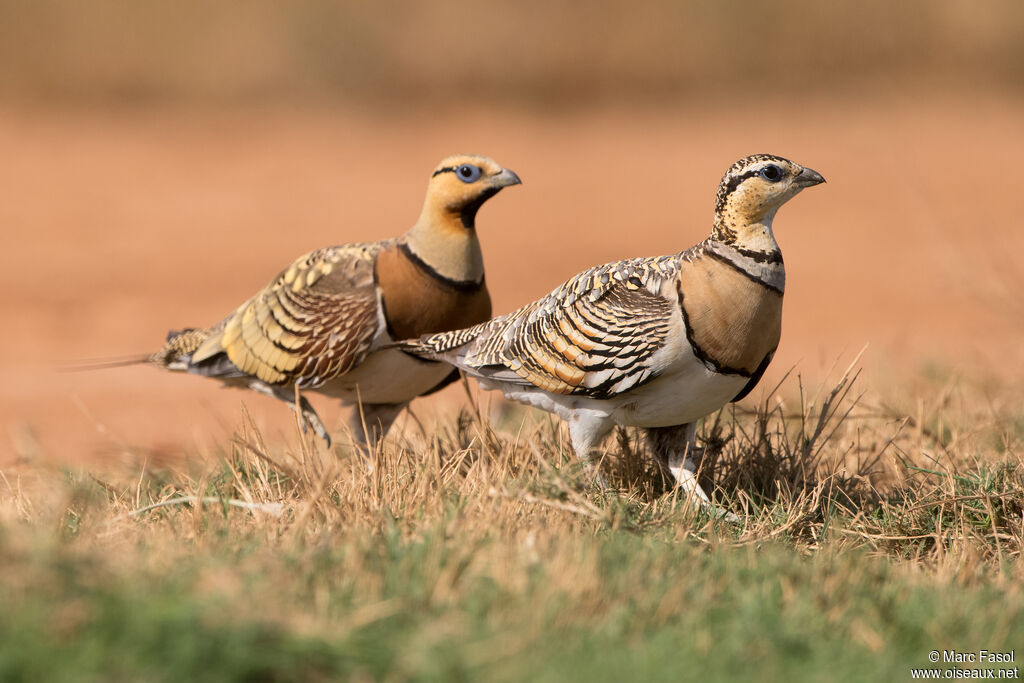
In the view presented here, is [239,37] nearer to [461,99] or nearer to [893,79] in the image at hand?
[461,99]

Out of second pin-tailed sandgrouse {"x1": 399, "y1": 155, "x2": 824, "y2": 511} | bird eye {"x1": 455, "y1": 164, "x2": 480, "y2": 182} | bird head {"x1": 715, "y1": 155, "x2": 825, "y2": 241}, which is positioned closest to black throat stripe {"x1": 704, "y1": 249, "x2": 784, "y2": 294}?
second pin-tailed sandgrouse {"x1": 399, "y1": 155, "x2": 824, "y2": 511}

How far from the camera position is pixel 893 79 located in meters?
19.3

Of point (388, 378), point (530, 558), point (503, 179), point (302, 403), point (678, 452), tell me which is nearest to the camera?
point (530, 558)

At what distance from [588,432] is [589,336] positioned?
37 centimetres

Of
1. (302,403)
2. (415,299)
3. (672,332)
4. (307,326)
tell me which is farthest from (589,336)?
(302,403)

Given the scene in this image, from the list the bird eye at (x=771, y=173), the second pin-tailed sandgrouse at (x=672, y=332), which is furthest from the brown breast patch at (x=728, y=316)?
the bird eye at (x=771, y=173)

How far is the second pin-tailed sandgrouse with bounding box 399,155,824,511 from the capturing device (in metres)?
3.96

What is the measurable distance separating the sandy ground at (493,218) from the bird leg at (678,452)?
2.13m

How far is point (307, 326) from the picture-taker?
497 centimetres

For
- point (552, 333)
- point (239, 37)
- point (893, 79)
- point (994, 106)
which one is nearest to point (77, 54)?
point (239, 37)

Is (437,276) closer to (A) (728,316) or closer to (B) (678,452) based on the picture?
(B) (678,452)

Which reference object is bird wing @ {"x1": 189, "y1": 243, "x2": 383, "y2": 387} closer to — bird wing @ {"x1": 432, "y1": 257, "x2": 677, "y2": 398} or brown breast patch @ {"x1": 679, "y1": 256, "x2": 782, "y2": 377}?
bird wing @ {"x1": 432, "y1": 257, "x2": 677, "y2": 398}

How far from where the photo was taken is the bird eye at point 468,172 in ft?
16.2

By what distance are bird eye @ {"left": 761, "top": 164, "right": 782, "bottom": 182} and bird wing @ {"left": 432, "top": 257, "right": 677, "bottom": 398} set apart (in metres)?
0.44
